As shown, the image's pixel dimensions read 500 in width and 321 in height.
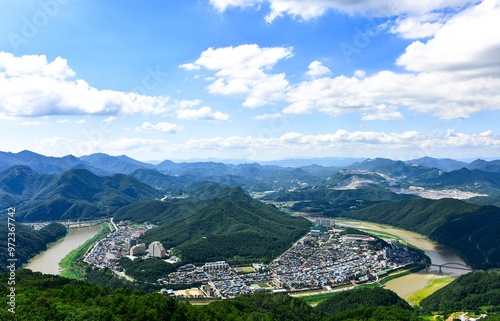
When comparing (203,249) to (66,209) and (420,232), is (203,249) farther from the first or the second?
(66,209)

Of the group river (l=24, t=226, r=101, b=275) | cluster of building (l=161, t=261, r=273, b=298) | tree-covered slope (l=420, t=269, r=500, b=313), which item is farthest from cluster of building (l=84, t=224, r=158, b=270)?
tree-covered slope (l=420, t=269, r=500, b=313)

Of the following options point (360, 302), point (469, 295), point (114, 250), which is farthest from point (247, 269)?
point (469, 295)

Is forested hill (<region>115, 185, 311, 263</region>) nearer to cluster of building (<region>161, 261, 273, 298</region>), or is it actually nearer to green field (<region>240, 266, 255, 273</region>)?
green field (<region>240, 266, 255, 273</region>)

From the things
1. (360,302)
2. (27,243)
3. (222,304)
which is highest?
(222,304)

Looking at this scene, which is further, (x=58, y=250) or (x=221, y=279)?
(x=58, y=250)

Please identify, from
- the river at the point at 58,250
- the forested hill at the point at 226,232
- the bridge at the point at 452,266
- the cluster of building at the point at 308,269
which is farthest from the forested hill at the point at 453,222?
the river at the point at 58,250

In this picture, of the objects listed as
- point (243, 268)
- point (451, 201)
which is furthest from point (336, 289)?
point (451, 201)

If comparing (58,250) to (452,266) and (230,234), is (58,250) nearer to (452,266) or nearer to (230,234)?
(230,234)
